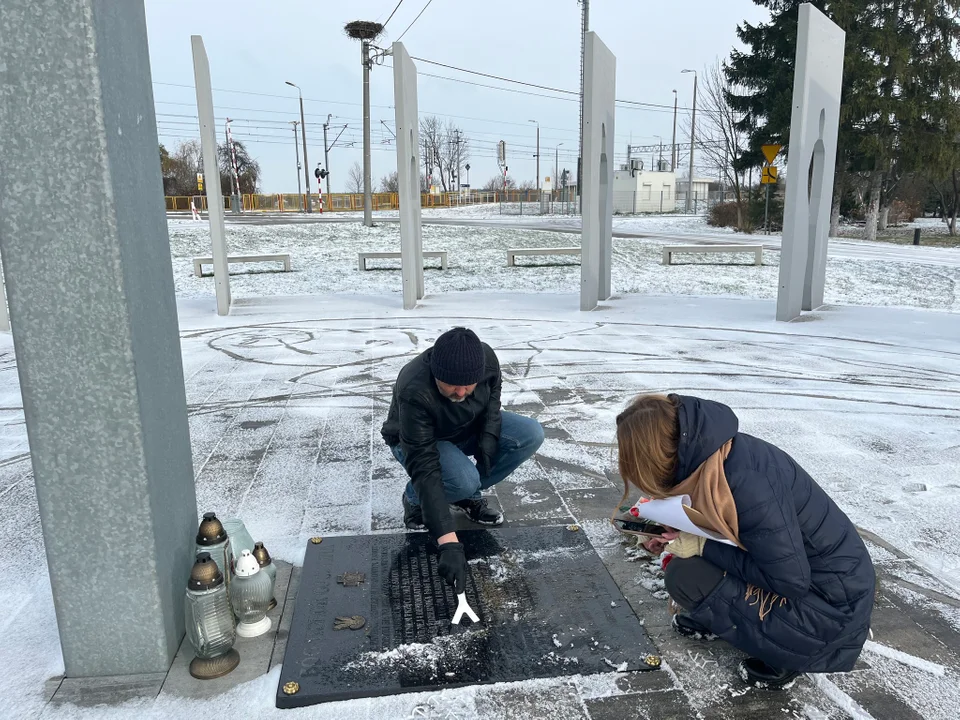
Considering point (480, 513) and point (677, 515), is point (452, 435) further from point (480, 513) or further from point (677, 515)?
point (677, 515)

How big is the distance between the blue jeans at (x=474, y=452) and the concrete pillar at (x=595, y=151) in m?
6.82

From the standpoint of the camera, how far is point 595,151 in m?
9.84

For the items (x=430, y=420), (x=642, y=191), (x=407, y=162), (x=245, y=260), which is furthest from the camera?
(x=642, y=191)

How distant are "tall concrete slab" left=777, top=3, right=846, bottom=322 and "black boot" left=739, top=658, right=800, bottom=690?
24.3 feet

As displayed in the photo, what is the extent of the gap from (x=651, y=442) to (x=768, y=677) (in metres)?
0.97

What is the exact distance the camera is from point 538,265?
54.9 ft

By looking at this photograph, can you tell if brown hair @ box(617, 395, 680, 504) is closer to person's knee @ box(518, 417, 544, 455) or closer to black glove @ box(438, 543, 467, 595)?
black glove @ box(438, 543, 467, 595)

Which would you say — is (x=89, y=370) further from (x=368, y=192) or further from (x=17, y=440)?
(x=368, y=192)

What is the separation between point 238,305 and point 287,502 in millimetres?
8600

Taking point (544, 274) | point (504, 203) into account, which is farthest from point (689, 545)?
point (504, 203)

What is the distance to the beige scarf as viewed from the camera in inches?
78.9

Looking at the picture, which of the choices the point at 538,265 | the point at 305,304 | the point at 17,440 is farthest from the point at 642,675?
the point at 538,265

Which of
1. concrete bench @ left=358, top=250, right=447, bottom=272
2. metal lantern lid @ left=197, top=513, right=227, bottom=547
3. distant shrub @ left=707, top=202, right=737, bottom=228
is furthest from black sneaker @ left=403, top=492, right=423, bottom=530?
distant shrub @ left=707, top=202, right=737, bottom=228

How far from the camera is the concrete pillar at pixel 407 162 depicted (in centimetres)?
989
